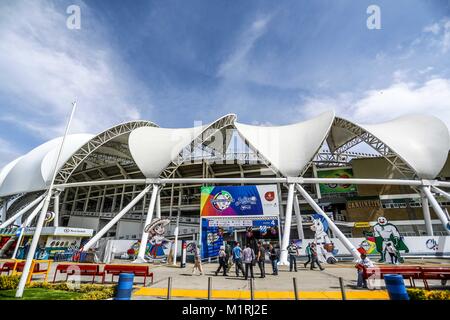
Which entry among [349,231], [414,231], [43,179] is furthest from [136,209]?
[414,231]

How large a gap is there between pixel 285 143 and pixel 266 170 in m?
15.2

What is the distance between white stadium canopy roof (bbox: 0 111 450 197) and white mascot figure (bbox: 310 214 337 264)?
16.2 ft

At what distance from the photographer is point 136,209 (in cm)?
4453

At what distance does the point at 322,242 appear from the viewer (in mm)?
19984

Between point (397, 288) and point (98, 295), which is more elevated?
point (397, 288)

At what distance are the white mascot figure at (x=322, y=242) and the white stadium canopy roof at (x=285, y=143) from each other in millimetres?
4951

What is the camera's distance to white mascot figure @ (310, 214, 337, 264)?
19.4 m

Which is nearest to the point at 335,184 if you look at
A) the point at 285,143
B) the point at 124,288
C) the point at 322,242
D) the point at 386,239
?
the point at 285,143

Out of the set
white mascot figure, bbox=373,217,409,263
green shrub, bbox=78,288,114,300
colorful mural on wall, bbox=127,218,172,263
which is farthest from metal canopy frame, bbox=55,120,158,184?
white mascot figure, bbox=373,217,409,263

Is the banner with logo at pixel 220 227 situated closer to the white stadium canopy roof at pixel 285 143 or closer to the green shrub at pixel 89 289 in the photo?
the white stadium canopy roof at pixel 285 143

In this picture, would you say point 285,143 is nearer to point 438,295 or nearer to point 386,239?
point 386,239

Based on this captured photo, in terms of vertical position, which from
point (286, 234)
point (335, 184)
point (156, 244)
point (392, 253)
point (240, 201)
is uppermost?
point (335, 184)

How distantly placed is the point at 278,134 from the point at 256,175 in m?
15.9
